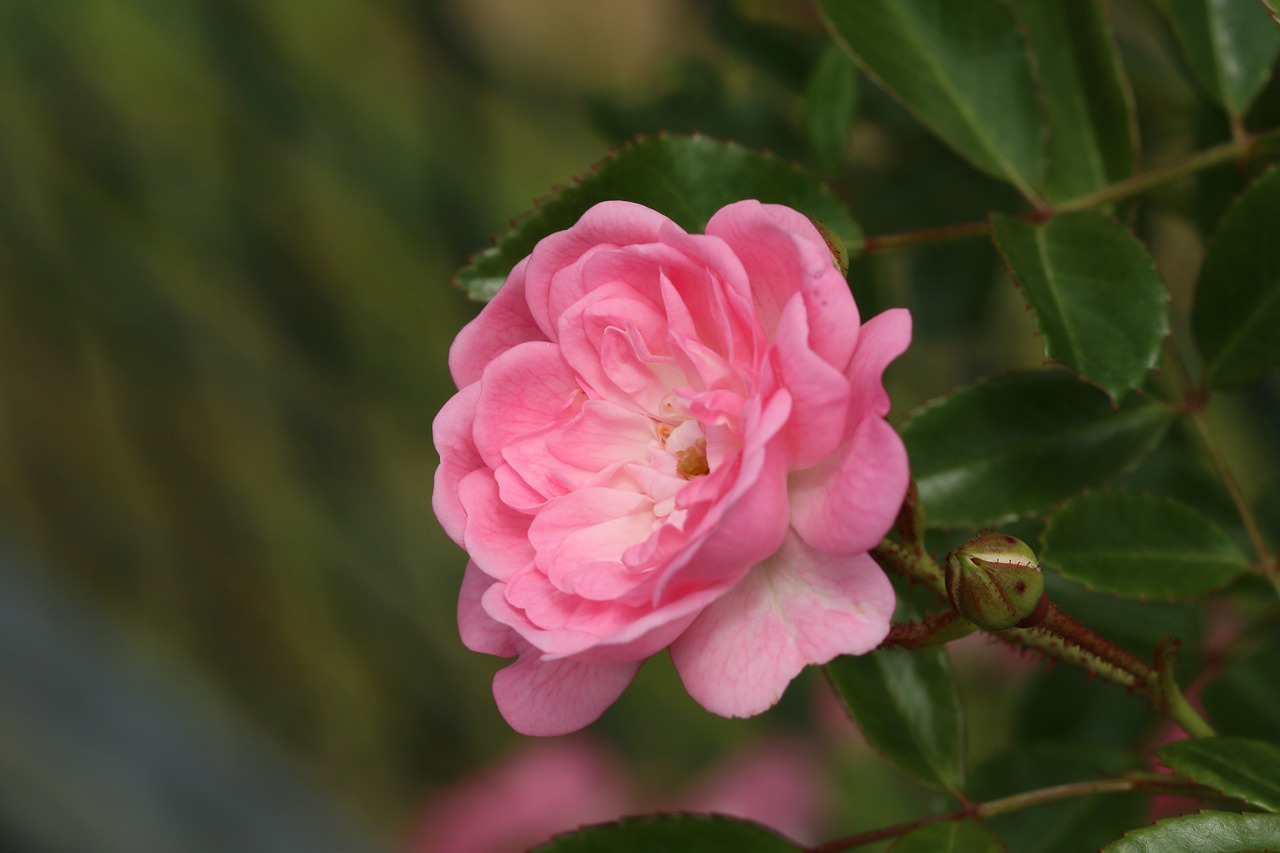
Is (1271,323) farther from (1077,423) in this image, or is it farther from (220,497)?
(220,497)

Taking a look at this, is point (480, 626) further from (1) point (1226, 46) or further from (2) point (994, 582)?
(1) point (1226, 46)

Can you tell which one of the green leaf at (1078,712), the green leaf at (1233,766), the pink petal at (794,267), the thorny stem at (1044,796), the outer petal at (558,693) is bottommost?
the green leaf at (1078,712)

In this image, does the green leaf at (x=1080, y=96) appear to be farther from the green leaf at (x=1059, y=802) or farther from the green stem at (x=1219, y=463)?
the green leaf at (x=1059, y=802)

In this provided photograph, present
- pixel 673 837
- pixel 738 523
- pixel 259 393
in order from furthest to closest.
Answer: pixel 259 393 → pixel 673 837 → pixel 738 523

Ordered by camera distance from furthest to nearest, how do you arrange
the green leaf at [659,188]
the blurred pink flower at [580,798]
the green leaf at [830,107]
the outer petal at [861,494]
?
the blurred pink flower at [580,798]
the green leaf at [830,107]
the green leaf at [659,188]
the outer petal at [861,494]

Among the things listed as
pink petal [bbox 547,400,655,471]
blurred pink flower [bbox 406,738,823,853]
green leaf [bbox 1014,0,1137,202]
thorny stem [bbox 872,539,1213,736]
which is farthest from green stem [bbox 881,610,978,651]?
blurred pink flower [bbox 406,738,823,853]

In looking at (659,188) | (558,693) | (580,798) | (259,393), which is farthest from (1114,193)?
(259,393)

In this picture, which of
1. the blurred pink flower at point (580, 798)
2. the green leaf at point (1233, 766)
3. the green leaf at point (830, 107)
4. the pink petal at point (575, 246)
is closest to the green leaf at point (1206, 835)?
the green leaf at point (1233, 766)

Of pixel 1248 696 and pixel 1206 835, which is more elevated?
pixel 1206 835
